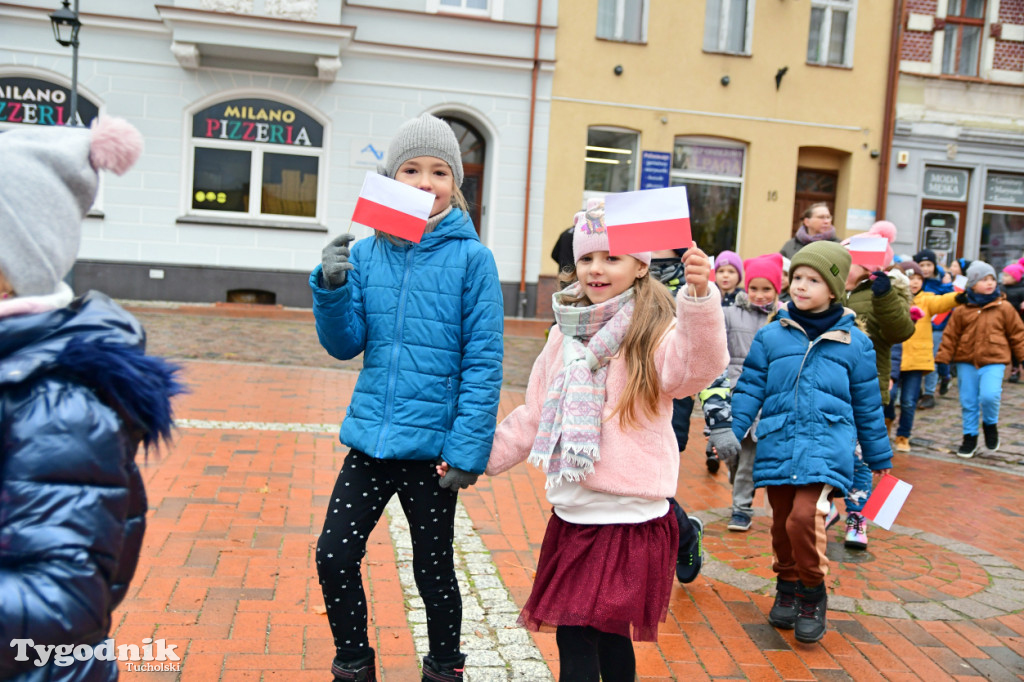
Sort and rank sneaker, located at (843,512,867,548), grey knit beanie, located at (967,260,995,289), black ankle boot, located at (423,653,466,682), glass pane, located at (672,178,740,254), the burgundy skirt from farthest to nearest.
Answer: glass pane, located at (672,178,740,254), grey knit beanie, located at (967,260,995,289), sneaker, located at (843,512,867,548), black ankle boot, located at (423,653,466,682), the burgundy skirt

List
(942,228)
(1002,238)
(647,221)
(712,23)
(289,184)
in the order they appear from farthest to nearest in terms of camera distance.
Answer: (1002,238), (942,228), (712,23), (289,184), (647,221)

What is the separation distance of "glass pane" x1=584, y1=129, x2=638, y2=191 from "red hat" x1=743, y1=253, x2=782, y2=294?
39.1 ft

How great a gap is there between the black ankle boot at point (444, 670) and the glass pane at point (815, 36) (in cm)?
1705

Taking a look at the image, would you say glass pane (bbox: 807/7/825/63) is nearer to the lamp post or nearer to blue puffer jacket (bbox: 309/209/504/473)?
the lamp post

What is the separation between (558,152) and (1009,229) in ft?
31.2

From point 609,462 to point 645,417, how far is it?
6.8 inches

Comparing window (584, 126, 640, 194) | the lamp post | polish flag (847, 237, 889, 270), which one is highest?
the lamp post

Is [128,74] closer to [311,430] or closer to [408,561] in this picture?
[311,430]

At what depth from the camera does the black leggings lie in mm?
2760

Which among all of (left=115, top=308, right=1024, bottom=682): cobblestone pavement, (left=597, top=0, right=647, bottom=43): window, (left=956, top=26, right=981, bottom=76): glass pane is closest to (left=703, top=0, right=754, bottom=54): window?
(left=597, top=0, right=647, bottom=43): window

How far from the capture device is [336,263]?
2.74 m

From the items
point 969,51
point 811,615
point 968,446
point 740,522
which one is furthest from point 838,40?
point 811,615

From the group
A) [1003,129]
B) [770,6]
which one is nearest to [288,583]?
[770,6]

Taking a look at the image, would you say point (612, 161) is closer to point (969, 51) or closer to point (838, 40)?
point (838, 40)
